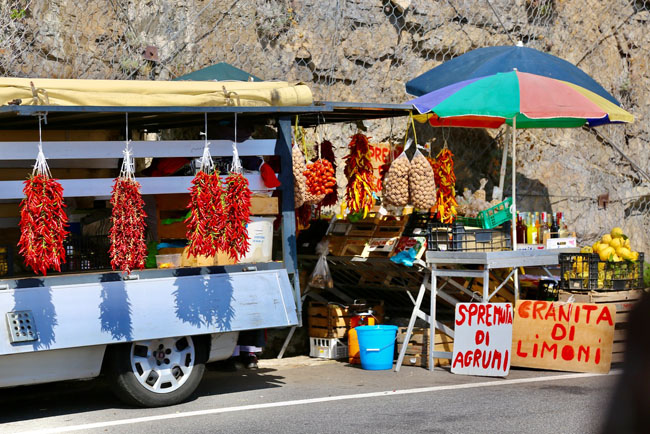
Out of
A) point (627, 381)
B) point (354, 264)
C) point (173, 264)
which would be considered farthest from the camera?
point (354, 264)

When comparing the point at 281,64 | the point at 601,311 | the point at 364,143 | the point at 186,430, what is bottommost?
the point at 186,430

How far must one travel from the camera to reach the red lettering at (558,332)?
29.0ft

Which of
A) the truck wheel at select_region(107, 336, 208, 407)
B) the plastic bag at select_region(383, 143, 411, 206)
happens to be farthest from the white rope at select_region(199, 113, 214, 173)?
the plastic bag at select_region(383, 143, 411, 206)

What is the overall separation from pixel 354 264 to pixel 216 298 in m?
2.71

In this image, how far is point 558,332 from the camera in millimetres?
8844

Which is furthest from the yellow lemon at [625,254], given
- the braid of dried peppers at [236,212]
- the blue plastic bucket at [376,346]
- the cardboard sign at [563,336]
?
the braid of dried peppers at [236,212]

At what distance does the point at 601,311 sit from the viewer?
8711 mm

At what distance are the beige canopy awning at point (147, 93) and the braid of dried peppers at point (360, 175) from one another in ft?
3.88

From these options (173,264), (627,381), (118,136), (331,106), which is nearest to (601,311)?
(331,106)

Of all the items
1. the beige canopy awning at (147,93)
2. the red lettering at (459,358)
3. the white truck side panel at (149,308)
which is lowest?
the red lettering at (459,358)

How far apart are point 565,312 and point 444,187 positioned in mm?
1711

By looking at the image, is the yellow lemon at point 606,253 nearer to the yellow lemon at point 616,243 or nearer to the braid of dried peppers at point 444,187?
the yellow lemon at point 616,243

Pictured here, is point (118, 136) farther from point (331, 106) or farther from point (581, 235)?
point (581, 235)

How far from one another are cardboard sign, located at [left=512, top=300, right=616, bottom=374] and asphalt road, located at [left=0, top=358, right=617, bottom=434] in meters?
0.15
